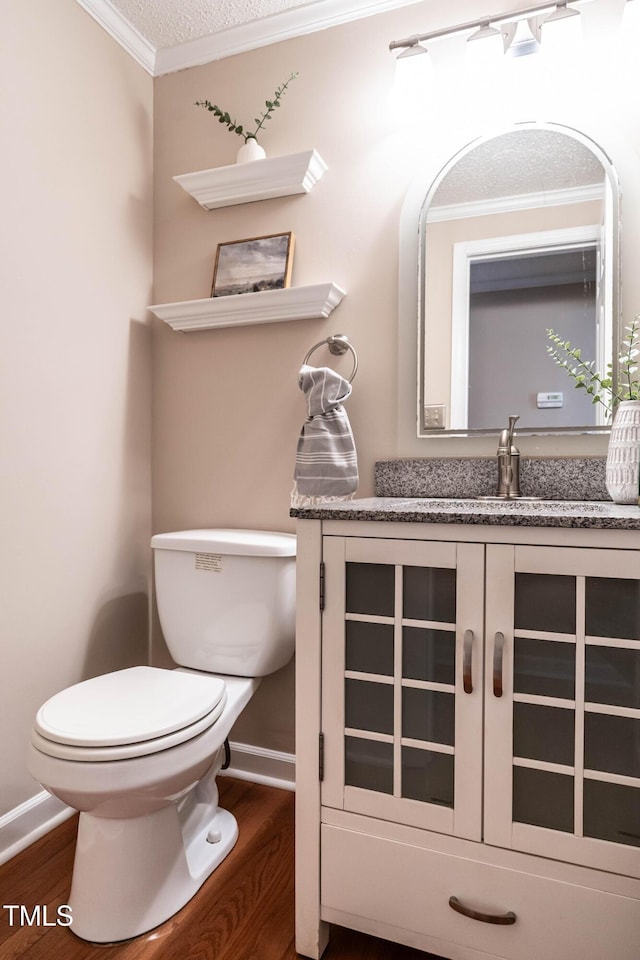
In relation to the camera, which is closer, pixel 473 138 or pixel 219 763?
pixel 473 138

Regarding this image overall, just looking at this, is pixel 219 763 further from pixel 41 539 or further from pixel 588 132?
pixel 588 132

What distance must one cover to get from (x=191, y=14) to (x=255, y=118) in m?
0.34

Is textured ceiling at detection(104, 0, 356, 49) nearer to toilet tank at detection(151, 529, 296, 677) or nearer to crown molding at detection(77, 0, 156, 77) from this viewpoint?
crown molding at detection(77, 0, 156, 77)

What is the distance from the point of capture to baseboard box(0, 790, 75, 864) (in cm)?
147

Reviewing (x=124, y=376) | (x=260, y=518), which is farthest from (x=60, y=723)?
(x=124, y=376)

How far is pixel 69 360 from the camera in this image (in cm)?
167

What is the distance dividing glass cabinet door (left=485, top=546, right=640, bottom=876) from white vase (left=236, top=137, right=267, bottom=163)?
1402 mm

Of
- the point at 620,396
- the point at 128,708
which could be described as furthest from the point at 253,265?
the point at 128,708

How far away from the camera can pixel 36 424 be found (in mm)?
1563

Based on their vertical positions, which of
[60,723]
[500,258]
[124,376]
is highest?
[500,258]

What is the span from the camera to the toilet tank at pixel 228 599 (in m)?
1.56

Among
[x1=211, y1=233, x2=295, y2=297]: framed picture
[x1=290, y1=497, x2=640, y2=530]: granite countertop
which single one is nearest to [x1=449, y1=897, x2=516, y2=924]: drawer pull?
[x1=290, y1=497, x2=640, y2=530]: granite countertop

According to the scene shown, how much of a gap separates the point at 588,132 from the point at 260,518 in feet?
4.44

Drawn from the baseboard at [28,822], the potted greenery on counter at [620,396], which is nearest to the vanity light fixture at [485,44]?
the potted greenery on counter at [620,396]
